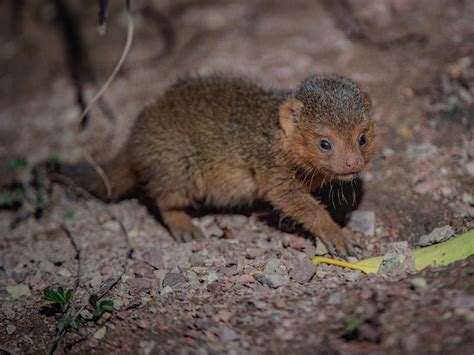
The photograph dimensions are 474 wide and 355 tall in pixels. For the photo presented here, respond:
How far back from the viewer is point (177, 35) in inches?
349

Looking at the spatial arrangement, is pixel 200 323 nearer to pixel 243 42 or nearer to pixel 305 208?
pixel 305 208

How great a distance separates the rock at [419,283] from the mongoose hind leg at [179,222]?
2372 mm

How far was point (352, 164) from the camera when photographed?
4.70 metres

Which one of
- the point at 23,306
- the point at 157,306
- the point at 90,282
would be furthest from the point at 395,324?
the point at 23,306

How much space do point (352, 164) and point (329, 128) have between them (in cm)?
38

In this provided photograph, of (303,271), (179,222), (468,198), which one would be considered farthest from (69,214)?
(468,198)

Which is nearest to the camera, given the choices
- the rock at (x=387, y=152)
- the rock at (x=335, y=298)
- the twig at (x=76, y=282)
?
the rock at (x=335, y=298)

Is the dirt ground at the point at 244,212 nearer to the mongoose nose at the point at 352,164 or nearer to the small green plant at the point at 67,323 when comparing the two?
the small green plant at the point at 67,323

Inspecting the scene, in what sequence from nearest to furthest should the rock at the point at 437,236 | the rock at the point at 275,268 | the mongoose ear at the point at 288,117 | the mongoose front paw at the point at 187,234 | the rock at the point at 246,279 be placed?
the rock at the point at 246,279 → the rock at the point at 275,268 → the rock at the point at 437,236 → the mongoose ear at the point at 288,117 → the mongoose front paw at the point at 187,234

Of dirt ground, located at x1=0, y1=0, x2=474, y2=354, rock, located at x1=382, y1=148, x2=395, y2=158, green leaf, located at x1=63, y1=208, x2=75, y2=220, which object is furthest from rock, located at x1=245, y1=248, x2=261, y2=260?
green leaf, located at x1=63, y1=208, x2=75, y2=220

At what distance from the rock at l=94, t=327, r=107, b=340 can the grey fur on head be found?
244cm

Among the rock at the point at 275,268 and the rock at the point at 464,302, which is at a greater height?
the rock at the point at 464,302

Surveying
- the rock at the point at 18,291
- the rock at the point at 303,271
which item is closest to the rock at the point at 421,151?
the rock at the point at 303,271

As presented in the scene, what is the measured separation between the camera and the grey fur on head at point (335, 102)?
15.9 ft
